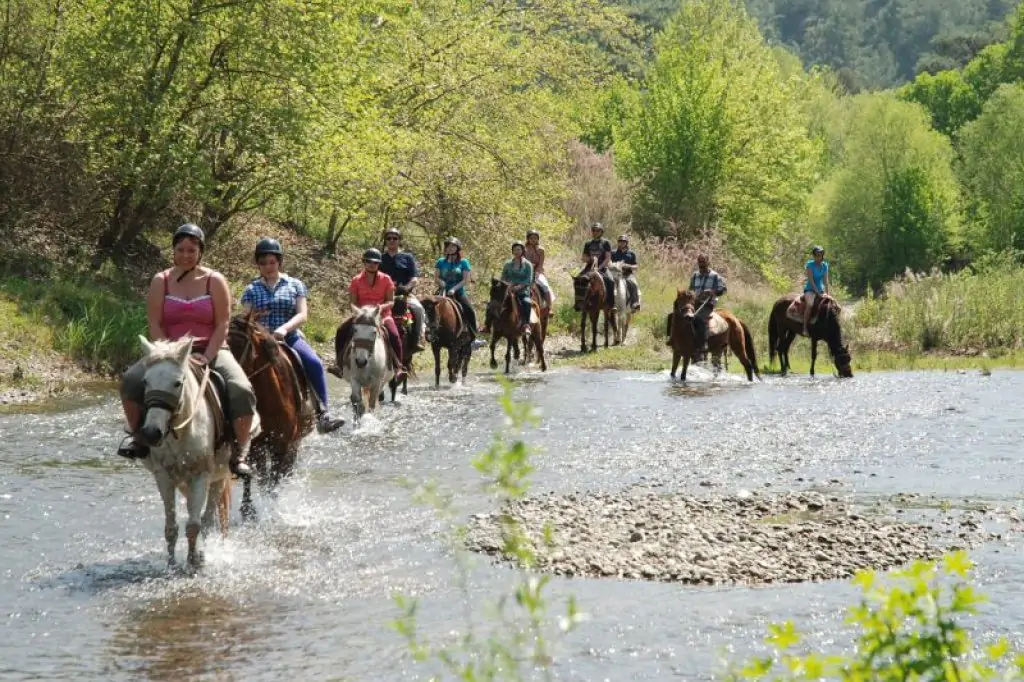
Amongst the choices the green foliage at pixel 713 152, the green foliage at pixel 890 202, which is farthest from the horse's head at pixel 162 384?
the green foliage at pixel 890 202

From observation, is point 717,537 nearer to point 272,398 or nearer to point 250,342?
point 272,398

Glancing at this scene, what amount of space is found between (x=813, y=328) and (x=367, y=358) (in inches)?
492

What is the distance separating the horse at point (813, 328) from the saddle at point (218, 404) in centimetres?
1818

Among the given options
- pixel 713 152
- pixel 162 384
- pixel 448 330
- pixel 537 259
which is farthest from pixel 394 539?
pixel 713 152

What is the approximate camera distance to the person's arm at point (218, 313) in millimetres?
9969

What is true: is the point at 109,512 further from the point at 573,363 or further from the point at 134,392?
the point at 573,363

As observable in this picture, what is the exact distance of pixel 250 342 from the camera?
11.3 meters

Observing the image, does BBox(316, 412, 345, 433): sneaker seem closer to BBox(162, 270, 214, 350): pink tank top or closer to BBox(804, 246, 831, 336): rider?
BBox(162, 270, 214, 350): pink tank top

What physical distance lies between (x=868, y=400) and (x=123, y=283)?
14.1 m

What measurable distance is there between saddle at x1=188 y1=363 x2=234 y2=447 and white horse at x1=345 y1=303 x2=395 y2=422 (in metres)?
7.16

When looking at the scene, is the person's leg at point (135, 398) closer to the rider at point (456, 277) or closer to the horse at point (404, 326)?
the horse at point (404, 326)

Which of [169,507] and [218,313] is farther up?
[218,313]

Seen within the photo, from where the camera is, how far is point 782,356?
28.2 meters

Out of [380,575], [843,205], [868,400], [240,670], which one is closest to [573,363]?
[868,400]
